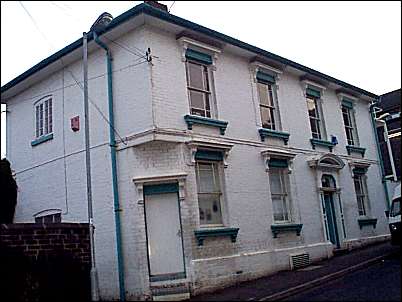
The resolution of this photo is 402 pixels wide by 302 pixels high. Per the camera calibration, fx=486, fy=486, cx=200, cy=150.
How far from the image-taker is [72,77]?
14.9 m

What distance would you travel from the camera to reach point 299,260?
15055mm

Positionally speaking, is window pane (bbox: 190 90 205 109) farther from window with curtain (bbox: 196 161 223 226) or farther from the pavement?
the pavement

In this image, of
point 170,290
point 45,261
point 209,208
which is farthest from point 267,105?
point 45,261

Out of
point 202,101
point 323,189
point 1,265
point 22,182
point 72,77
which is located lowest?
point 1,265

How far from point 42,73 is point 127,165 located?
17.2ft

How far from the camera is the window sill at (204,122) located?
12953mm

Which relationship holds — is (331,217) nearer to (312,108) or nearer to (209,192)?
(312,108)

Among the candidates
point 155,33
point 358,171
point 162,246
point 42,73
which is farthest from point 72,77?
point 358,171

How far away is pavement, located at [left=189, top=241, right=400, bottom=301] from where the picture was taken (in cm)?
1088

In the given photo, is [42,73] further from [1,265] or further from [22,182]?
[1,265]

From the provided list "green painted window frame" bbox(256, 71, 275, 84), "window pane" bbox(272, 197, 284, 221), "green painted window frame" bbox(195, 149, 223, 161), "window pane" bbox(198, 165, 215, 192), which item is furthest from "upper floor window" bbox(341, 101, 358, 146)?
"window pane" bbox(198, 165, 215, 192)

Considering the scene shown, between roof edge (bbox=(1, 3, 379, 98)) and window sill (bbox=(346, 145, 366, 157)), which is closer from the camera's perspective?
roof edge (bbox=(1, 3, 379, 98))

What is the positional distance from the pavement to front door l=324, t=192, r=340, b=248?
4.65 feet

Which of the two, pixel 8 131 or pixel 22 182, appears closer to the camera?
pixel 22 182
